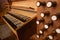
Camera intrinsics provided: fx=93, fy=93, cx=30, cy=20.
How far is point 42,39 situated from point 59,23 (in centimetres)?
35

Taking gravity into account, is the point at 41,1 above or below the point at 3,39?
above

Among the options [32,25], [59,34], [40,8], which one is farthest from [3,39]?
[59,34]

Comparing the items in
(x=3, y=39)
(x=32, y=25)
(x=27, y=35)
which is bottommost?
(x=3, y=39)

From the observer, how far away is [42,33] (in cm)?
94

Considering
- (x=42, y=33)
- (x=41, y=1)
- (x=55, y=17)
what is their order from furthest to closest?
(x=42, y=33), (x=41, y=1), (x=55, y=17)

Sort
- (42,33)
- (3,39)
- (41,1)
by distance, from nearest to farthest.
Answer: (41,1) → (42,33) → (3,39)

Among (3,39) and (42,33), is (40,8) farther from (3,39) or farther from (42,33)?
(3,39)

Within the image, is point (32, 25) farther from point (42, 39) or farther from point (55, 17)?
point (55, 17)

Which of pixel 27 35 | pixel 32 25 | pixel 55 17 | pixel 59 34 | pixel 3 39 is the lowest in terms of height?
pixel 3 39

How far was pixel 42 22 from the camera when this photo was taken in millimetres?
904

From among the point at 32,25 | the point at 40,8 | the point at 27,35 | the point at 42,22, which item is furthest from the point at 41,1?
the point at 27,35

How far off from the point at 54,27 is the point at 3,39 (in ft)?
4.48

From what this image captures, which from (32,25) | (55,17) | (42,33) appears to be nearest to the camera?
(55,17)

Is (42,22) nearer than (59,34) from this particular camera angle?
No
